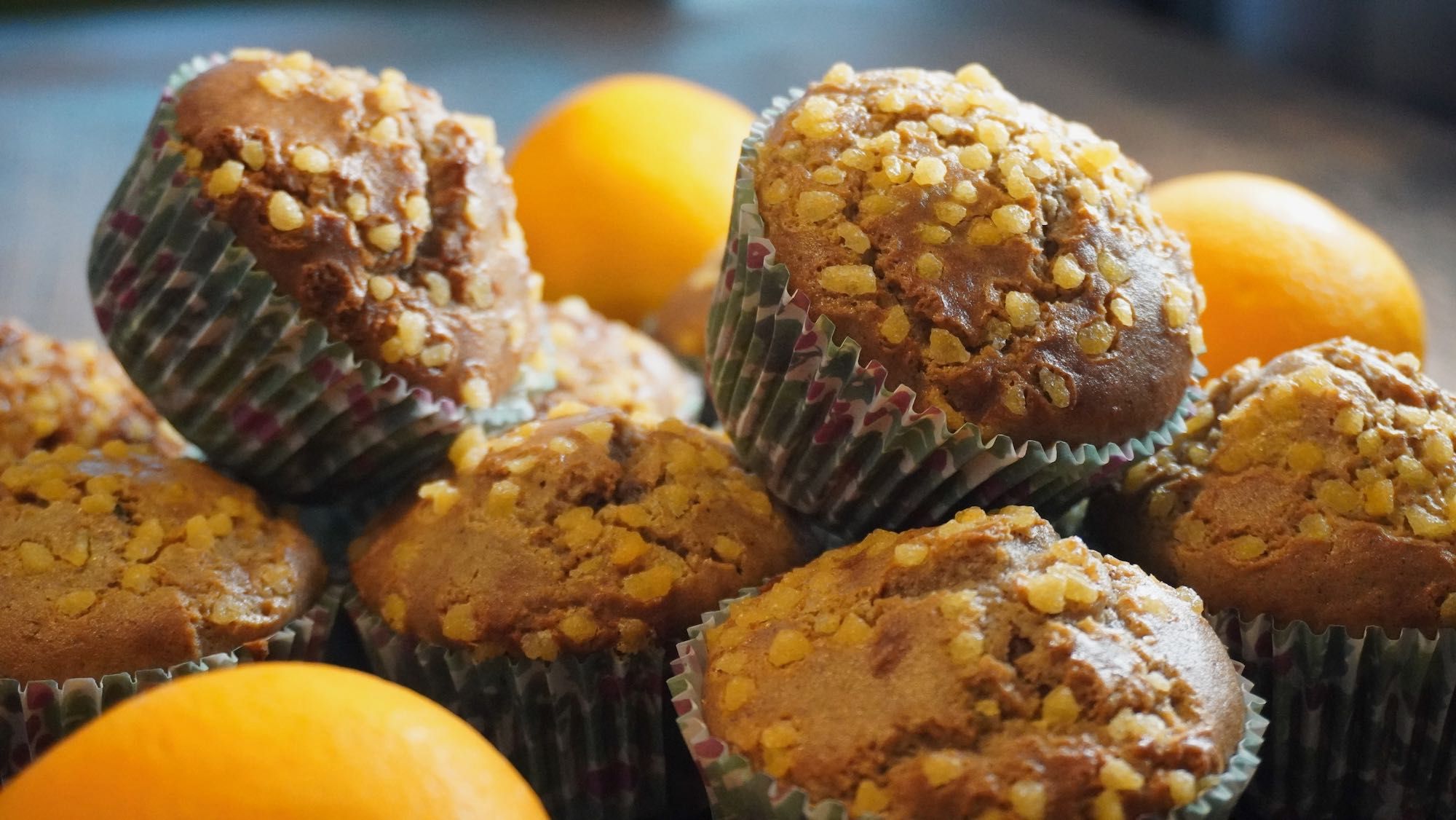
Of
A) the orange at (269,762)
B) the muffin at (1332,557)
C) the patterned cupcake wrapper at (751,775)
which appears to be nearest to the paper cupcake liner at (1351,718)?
the muffin at (1332,557)

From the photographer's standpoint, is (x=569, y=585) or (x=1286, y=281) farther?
(x=1286, y=281)

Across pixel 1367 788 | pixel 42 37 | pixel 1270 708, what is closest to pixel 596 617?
pixel 1270 708

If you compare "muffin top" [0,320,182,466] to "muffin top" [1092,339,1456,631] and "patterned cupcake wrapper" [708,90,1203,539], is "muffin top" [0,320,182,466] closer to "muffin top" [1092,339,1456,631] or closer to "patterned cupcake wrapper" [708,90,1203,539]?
"patterned cupcake wrapper" [708,90,1203,539]

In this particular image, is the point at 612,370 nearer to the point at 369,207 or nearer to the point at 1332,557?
the point at 369,207

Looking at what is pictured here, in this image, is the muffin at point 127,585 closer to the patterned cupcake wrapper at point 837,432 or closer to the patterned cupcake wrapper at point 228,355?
the patterned cupcake wrapper at point 228,355

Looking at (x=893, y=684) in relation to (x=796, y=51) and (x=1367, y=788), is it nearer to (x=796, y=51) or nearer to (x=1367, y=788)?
(x=1367, y=788)

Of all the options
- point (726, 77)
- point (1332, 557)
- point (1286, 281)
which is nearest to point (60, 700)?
point (1332, 557)
